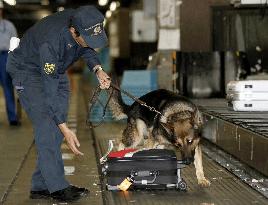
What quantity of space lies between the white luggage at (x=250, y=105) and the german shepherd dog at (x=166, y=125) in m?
2.36

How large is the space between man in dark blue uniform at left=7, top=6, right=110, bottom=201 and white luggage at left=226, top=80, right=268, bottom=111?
158 inches

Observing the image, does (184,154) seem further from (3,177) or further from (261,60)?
(261,60)

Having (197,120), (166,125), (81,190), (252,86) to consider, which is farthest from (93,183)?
(252,86)

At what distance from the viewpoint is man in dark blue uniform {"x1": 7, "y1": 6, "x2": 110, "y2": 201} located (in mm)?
6191

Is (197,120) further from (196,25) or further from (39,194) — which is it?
(196,25)

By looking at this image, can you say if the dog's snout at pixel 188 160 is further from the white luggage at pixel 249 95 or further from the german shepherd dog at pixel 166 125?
the white luggage at pixel 249 95

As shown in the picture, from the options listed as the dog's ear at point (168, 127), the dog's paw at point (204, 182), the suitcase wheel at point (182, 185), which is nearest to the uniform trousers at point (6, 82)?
the dog's ear at point (168, 127)

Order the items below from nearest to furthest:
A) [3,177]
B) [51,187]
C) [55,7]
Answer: [51,187], [3,177], [55,7]

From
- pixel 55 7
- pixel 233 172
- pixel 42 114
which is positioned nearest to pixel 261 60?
pixel 233 172

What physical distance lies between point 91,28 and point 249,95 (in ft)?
16.0

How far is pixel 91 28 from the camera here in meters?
5.93

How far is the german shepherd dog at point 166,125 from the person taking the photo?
24.2 ft

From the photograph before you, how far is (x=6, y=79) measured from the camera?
523 inches

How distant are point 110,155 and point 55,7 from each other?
41770mm
